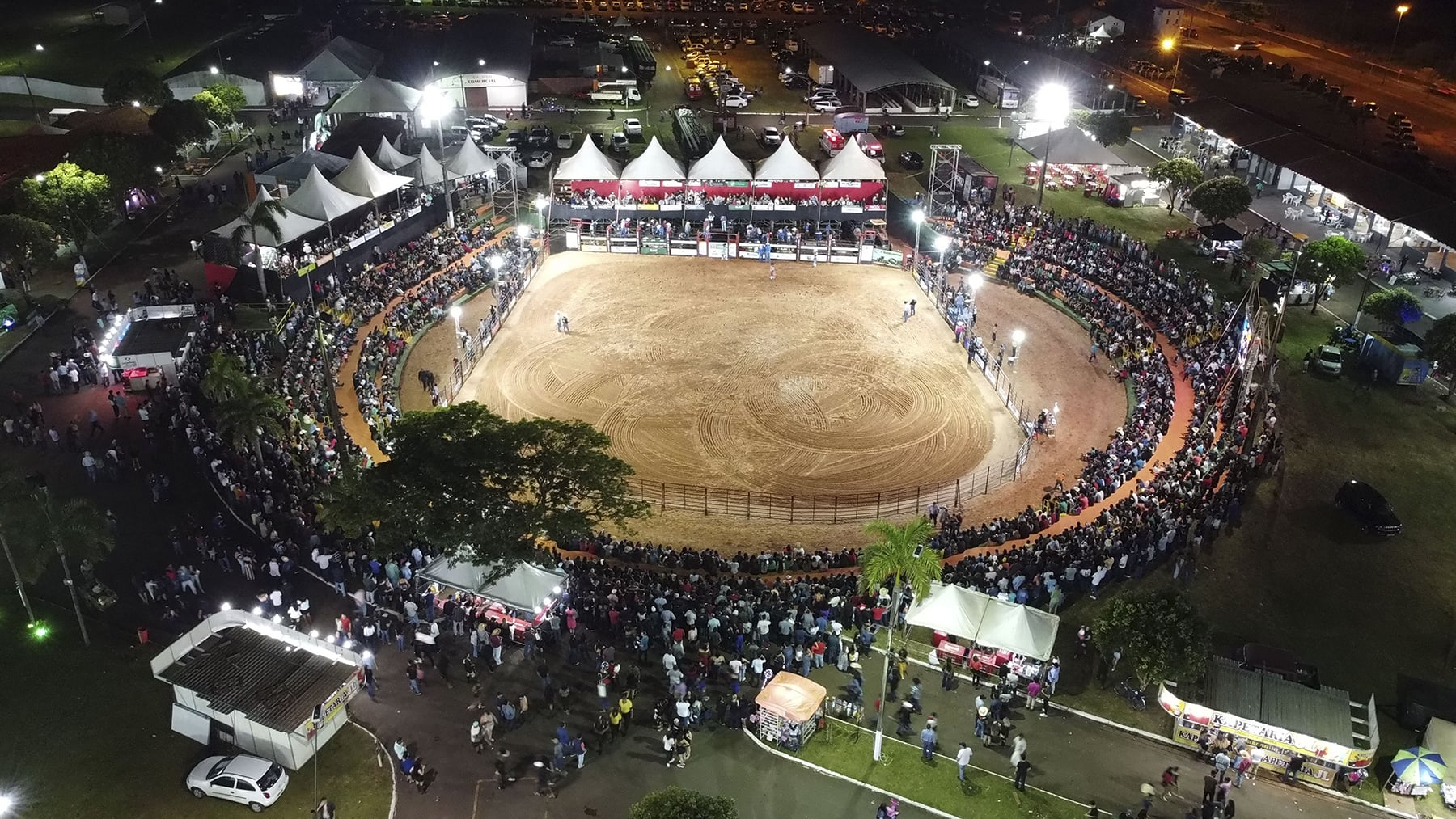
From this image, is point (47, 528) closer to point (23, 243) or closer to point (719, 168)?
point (23, 243)

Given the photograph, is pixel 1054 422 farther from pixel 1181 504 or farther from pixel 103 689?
pixel 103 689

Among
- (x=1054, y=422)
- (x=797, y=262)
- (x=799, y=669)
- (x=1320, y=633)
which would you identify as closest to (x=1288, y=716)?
(x=1320, y=633)

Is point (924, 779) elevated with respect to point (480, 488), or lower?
lower

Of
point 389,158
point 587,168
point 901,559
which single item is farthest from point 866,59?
point 901,559

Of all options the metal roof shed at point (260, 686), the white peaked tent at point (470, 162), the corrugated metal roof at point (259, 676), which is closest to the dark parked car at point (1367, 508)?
the metal roof shed at point (260, 686)

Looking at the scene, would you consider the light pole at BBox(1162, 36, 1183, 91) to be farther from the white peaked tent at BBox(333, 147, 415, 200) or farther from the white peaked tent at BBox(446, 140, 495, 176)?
the white peaked tent at BBox(333, 147, 415, 200)

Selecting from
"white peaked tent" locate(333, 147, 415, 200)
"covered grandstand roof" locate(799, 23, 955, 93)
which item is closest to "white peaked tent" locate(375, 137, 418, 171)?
"white peaked tent" locate(333, 147, 415, 200)
